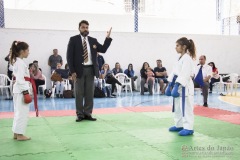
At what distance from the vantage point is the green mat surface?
3215mm

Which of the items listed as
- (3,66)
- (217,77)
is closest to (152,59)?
(217,77)

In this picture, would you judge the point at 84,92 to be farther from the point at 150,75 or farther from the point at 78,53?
A: the point at 150,75

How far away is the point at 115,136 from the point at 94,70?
1.79m

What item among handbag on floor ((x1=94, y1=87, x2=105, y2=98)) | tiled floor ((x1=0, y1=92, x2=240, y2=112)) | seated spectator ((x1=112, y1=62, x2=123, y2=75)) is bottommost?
tiled floor ((x1=0, y1=92, x2=240, y2=112))

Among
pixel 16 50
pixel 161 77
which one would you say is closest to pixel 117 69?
pixel 161 77

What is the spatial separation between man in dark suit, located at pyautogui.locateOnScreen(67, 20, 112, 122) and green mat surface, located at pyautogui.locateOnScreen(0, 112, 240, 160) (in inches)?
14.3

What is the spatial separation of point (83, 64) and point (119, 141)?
2124 millimetres

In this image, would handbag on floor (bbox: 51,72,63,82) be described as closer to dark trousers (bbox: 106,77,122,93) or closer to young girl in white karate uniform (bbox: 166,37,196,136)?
dark trousers (bbox: 106,77,122,93)

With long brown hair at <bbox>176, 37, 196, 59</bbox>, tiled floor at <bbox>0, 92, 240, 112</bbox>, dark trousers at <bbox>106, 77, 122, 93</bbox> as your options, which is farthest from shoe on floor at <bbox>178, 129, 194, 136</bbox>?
dark trousers at <bbox>106, 77, 122, 93</bbox>

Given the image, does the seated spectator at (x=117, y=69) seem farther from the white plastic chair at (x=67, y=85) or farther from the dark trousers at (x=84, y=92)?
the dark trousers at (x=84, y=92)

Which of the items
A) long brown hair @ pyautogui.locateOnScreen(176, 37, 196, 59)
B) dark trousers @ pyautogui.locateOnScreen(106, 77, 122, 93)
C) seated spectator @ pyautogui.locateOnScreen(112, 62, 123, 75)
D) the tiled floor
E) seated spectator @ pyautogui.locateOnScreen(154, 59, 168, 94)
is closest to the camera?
long brown hair @ pyautogui.locateOnScreen(176, 37, 196, 59)

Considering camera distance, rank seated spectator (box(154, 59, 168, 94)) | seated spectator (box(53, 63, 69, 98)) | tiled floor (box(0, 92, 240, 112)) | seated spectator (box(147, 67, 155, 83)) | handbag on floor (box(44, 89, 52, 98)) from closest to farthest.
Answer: tiled floor (box(0, 92, 240, 112)), handbag on floor (box(44, 89, 52, 98)), seated spectator (box(53, 63, 69, 98)), seated spectator (box(147, 67, 155, 83)), seated spectator (box(154, 59, 168, 94))

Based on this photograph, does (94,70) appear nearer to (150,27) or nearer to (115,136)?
(115,136)

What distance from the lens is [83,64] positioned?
5520mm
